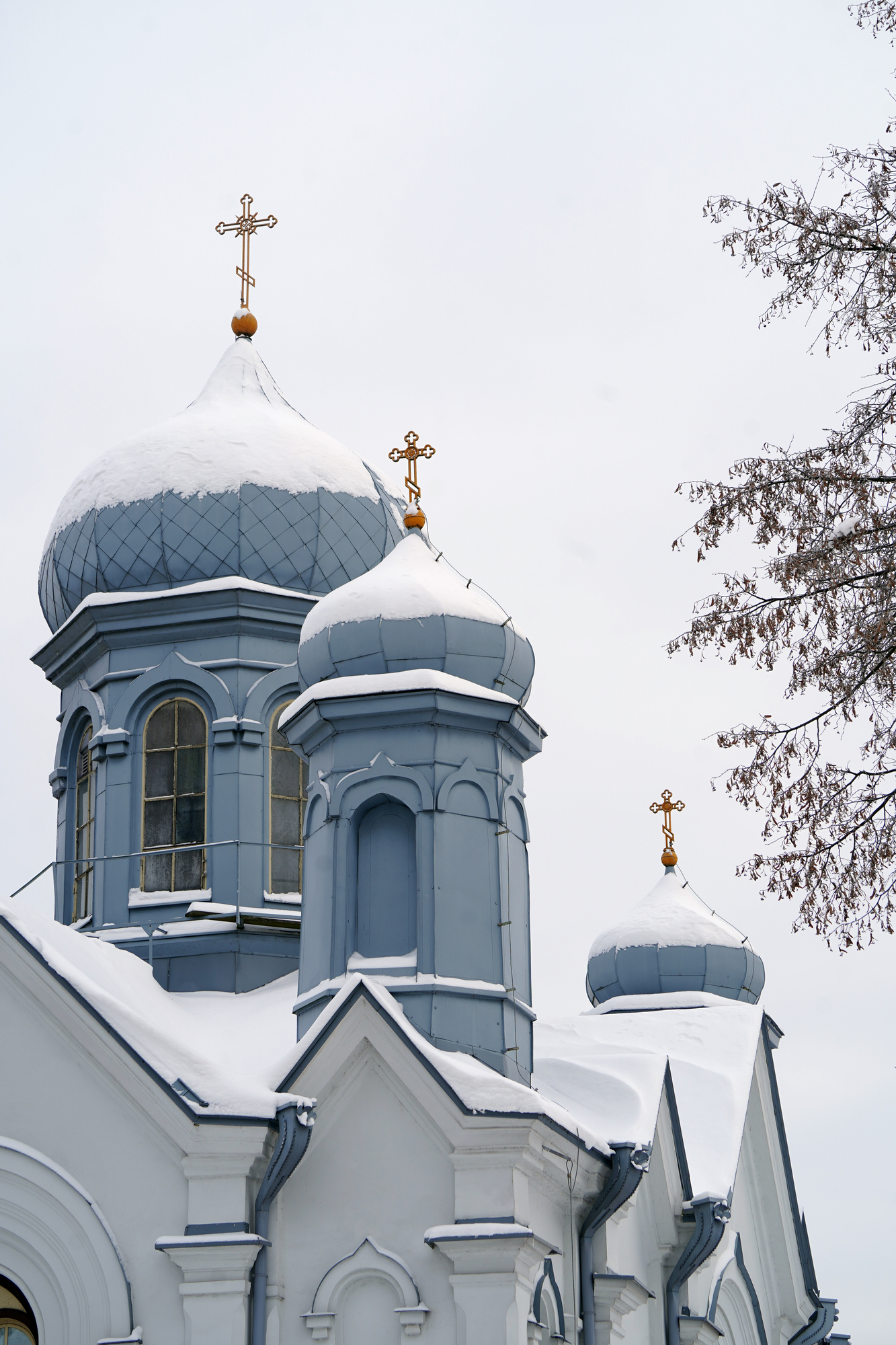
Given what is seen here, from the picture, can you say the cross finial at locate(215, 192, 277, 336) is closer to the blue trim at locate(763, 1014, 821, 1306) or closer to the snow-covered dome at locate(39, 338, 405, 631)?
the snow-covered dome at locate(39, 338, 405, 631)

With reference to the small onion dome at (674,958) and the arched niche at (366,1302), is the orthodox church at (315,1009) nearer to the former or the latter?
the arched niche at (366,1302)

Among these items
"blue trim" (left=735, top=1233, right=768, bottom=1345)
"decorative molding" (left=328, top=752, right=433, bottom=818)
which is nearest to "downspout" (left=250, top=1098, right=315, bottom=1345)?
"decorative molding" (left=328, top=752, right=433, bottom=818)

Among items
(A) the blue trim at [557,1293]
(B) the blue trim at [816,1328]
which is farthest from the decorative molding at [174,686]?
(B) the blue trim at [816,1328]

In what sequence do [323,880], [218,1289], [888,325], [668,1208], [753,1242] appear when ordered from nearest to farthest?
[888,325]
[218,1289]
[323,880]
[668,1208]
[753,1242]

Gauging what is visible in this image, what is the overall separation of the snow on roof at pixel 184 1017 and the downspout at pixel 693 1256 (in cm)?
360

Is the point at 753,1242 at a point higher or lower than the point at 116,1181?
higher

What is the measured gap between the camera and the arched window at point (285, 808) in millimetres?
16141

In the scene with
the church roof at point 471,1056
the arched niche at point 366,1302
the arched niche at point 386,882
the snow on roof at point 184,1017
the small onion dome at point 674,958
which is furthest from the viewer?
the small onion dome at point 674,958

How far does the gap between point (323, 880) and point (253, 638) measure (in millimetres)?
3726

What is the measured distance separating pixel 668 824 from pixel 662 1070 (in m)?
7.90

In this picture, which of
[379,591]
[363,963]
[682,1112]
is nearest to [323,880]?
[363,963]

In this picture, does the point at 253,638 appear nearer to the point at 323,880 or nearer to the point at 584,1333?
the point at 323,880

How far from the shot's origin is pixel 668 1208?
1510cm

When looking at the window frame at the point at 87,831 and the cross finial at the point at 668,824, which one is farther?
the cross finial at the point at 668,824
